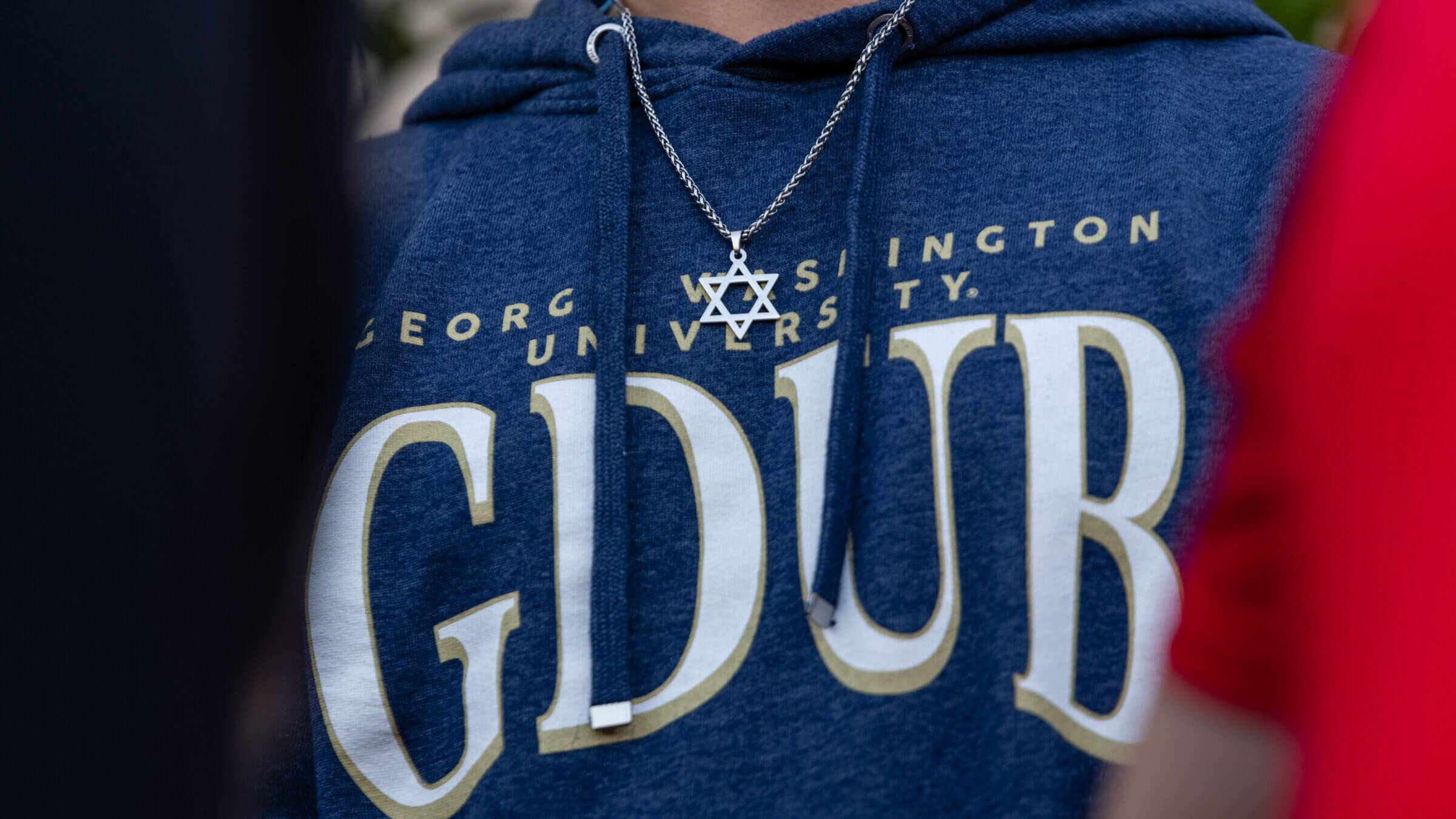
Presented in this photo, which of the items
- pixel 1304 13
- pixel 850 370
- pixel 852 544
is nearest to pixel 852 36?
pixel 850 370

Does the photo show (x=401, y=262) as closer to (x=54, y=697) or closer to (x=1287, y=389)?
(x=54, y=697)

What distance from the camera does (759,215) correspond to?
86 cm

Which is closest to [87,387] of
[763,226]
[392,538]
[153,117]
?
[153,117]

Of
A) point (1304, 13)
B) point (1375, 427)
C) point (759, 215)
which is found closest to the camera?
point (1375, 427)

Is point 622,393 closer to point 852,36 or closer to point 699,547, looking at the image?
point 699,547

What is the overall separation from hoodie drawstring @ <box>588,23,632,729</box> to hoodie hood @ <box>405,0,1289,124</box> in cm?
4

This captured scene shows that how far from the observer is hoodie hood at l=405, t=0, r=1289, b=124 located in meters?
0.88

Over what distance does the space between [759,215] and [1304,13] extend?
96 centimetres

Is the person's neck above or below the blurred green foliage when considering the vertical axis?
below

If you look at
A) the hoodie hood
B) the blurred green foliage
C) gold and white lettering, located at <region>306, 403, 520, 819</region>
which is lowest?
gold and white lettering, located at <region>306, 403, 520, 819</region>

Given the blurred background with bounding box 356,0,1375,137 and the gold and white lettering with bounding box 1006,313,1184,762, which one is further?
the blurred background with bounding box 356,0,1375,137

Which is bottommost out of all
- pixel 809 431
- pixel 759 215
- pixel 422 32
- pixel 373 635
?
pixel 373 635

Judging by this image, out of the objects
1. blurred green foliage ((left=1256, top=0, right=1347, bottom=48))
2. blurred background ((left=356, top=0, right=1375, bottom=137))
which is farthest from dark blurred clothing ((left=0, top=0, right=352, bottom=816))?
blurred green foliage ((left=1256, top=0, right=1347, bottom=48))

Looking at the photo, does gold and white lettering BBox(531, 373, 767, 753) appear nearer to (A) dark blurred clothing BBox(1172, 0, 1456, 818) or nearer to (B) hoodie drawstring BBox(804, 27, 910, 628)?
(B) hoodie drawstring BBox(804, 27, 910, 628)
